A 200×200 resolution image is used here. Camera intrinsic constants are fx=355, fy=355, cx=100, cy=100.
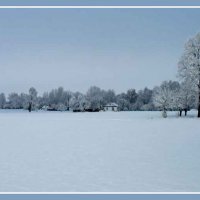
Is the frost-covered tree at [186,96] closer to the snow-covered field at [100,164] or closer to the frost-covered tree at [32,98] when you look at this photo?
the snow-covered field at [100,164]

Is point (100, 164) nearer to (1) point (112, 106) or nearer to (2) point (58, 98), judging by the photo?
(2) point (58, 98)

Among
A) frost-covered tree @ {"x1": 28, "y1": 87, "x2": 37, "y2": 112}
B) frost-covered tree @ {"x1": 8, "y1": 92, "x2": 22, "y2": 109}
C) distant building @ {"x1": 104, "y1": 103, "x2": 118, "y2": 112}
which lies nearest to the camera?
frost-covered tree @ {"x1": 28, "y1": 87, "x2": 37, "y2": 112}

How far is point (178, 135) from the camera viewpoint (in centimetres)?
1169

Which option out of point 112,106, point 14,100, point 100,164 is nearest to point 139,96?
point 112,106

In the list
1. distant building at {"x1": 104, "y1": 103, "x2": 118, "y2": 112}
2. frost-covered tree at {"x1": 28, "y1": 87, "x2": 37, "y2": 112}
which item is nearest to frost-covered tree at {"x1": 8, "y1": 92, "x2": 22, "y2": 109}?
frost-covered tree at {"x1": 28, "y1": 87, "x2": 37, "y2": 112}

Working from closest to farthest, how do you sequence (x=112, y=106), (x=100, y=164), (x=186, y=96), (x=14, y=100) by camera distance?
(x=100, y=164) → (x=14, y=100) → (x=112, y=106) → (x=186, y=96)

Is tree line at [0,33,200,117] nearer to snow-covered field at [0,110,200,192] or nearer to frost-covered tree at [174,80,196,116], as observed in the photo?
frost-covered tree at [174,80,196,116]

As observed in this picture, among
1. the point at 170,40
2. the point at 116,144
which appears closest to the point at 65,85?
the point at 116,144

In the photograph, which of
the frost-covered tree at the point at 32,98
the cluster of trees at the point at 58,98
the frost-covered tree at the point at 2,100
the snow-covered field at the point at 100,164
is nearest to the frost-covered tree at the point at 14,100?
the cluster of trees at the point at 58,98

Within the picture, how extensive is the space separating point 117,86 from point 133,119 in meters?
6.09

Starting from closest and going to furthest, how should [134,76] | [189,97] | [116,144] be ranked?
[116,144]
[134,76]
[189,97]

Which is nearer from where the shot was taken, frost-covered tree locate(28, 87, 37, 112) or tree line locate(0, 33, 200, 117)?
frost-covered tree locate(28, 87, 37, 112)

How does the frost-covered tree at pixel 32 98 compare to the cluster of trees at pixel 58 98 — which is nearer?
the frost-covered tree at pixel 32 98

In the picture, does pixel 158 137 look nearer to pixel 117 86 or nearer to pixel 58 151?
pixel 117 86
